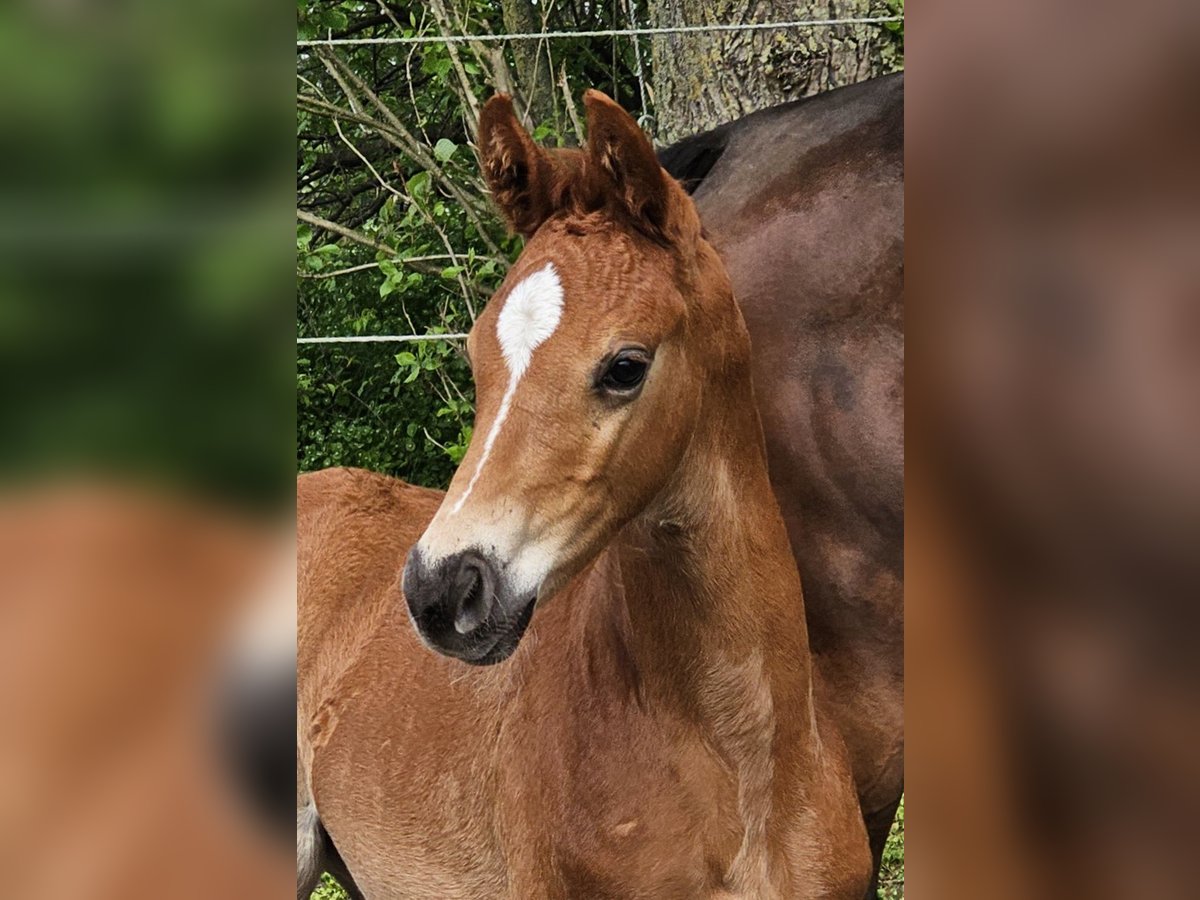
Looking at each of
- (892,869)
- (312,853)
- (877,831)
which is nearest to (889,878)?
(892,869)

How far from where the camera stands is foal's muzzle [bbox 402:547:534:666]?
106 centimetres

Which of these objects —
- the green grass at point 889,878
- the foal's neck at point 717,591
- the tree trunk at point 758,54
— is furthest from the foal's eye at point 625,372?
the green grass at point 889,878

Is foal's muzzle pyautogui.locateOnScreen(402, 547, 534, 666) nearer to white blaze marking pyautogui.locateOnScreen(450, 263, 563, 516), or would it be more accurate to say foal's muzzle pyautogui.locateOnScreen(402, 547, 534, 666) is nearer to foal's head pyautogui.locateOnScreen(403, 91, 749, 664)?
foal's head pyautogui.locateOnScreen(403, 91, 749, 664)

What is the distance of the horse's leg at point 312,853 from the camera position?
1.94 metres

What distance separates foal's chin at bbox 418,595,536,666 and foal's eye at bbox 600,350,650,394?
231 millimetres

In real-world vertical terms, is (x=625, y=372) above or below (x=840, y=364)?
above

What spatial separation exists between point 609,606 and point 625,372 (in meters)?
0.37

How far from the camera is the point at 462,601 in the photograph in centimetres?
107

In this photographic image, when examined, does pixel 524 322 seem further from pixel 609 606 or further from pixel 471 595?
pixel 609 606
